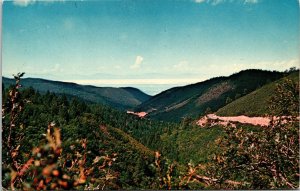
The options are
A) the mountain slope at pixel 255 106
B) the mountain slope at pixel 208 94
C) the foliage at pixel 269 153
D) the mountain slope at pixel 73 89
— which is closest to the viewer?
the foliage at pixel 269 153

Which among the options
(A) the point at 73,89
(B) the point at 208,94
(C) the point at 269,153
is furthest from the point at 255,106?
(B) the point at 208,94

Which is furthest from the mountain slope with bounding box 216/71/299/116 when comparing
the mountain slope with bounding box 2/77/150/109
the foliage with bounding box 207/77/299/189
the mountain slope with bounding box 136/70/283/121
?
the foliage with bounding box 207/77/299/189

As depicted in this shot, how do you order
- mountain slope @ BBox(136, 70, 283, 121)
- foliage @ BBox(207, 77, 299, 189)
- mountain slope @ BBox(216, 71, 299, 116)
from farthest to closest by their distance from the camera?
1. mountain slope @ BBox(136, 70, 283, 121)
2. mountain slope @ BBox(216, 71, 299, 116)
3. foliage @ BBox(207, 77, 299, 189)

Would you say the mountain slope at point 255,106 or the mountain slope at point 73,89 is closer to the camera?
the mountain slope at point 73,89

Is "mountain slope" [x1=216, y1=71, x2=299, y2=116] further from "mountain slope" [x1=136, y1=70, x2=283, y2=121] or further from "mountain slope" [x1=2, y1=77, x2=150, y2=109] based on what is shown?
"mountain slope" [x1=136, y1=70, x2=283, y2=121]

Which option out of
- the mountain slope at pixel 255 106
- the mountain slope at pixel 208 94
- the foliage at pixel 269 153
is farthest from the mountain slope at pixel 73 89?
the mountain slope at pixel 208 94

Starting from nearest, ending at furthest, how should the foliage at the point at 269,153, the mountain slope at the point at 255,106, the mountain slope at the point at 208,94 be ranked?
the foliage at the point at 269,153 < the mountain slope at the point at 255,106 < the mountain slope at the point at 208,94

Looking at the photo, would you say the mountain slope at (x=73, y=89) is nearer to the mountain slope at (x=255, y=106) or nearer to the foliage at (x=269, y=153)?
the foliage at (x=269, y=153)

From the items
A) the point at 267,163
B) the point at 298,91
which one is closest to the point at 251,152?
the point at 267,163

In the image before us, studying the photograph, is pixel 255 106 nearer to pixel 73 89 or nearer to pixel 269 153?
pixel 73 89

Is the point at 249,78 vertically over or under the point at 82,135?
over

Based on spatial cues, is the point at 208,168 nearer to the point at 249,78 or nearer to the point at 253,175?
the point at 253,175
